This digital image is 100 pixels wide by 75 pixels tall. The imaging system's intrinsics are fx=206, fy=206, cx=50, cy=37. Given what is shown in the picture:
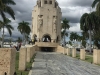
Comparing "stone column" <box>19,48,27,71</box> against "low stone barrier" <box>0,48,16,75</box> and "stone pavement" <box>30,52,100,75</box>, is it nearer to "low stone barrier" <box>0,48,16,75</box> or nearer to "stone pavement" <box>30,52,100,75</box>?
"stone pavement" <box>30,52,100,75</box>

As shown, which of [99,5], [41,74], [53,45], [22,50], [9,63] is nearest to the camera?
[9,63]

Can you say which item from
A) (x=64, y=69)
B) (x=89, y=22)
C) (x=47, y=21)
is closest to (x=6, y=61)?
(x=64, y=69)

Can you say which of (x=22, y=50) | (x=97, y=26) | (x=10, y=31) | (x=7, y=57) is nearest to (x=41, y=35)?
(x=10, y=31)

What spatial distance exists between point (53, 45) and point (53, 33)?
6222 millimetres

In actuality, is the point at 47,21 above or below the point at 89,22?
above

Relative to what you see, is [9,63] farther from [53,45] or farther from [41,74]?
[53,45]

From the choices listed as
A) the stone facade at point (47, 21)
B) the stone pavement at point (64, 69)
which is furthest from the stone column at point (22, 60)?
the stone facade at point (47, 21)

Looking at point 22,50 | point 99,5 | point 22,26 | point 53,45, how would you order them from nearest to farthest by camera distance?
1. point 22,50
2. point 99,5
3. point 53,45
4. point 22,26

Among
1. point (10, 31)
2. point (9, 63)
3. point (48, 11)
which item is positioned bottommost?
A: point (9, 63)

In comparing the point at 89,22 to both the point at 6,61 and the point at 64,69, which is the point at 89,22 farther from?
the point at 6,61

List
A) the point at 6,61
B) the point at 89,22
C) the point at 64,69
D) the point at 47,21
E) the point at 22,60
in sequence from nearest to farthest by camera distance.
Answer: the point at 6,61 < the point at 22,60 < the point at 64,69 < the point at 89,22 < the point at 47,21

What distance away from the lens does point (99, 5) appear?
25.1 meters

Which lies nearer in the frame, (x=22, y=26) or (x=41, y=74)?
(x=41, y=74)

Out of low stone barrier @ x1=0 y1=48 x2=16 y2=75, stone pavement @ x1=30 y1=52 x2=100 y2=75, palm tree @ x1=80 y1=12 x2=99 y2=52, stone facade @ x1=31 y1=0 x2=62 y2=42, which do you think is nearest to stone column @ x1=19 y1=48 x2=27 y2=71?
stone pavement @ x1=30 y1=52 x2=100 y2=75
